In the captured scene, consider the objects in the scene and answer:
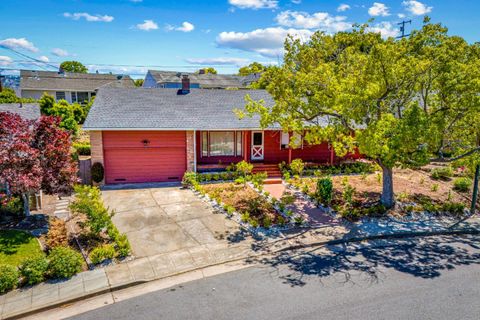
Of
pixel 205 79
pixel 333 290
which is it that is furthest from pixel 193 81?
pixel 333 290

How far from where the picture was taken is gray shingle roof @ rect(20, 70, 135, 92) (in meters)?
45.0

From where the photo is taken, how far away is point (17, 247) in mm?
10367

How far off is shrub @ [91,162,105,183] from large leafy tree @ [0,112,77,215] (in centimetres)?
498

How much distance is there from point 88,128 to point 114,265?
30.8 feet

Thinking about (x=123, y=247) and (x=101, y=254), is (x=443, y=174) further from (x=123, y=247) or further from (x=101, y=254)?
(x=101, y=254)

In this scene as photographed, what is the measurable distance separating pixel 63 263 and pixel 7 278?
124cm

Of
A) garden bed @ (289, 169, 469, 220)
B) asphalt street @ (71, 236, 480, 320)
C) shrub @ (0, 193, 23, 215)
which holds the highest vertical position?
shrub @ (0, 193, 23, 215)

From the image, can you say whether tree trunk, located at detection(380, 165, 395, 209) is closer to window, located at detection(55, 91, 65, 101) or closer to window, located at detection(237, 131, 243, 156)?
window, located at detection(237, 131, 243, 156)

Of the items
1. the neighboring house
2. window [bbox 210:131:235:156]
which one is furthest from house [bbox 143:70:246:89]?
window [bbox 210:131:235:156]

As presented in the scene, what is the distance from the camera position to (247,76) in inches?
2311

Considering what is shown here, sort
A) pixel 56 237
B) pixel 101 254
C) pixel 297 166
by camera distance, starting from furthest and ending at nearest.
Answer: pixel 297 166 → pixel 56 237 → pixel 101 254

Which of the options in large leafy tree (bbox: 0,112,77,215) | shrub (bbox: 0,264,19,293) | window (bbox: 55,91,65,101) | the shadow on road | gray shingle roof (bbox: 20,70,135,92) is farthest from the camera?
window (bbox: 55,91,65,101)

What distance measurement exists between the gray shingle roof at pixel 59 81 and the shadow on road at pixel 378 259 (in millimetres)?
44099

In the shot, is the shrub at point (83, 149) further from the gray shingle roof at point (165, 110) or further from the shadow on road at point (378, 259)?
the shadow on road at point (378, 259)
